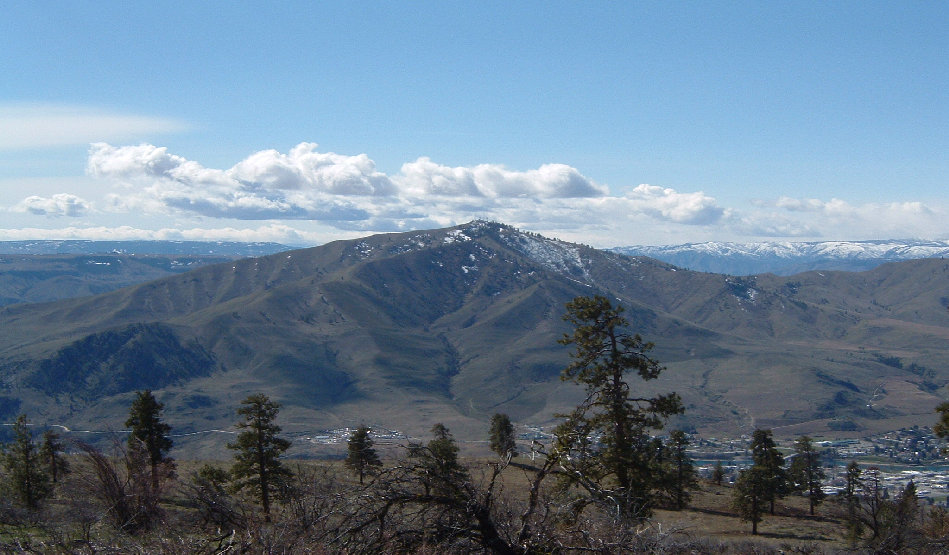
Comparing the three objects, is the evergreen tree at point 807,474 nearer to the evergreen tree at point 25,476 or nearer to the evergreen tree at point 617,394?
the evergreen tree at point 617,394

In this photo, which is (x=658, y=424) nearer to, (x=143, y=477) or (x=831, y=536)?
(x=143, y=477)

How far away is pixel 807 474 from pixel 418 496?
61.8 meters

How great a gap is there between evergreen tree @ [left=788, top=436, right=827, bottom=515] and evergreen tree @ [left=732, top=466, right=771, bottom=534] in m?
12.9

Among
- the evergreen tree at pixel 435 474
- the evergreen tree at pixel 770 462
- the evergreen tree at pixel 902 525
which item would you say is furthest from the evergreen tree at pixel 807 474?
the evergreen tree at pixel 435 474

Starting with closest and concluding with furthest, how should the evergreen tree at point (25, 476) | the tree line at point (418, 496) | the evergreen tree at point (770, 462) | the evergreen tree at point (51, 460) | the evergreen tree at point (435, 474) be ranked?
the tree line at point (418, 496)
the evergreen tree at point (435, 474)
the evergreen tree at point (25, 476)
the evergreen tree at point (51, 460)
the evergreen tree at point (770, 462)

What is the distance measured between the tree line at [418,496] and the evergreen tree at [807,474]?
30.1 meters

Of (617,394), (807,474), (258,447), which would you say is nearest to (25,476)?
(258,447)

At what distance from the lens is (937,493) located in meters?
141

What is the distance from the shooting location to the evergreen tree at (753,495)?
45.8 meters

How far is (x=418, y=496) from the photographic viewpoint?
873 centimetres

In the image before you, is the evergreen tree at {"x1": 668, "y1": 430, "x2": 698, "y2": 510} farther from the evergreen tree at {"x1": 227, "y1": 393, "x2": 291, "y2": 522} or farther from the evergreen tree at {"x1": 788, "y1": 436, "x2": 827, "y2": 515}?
the evergreen tree at {"x1": 227, "y1": 393, "x2": 291, "y2": 522}

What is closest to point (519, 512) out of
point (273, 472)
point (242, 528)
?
point (242, 528)

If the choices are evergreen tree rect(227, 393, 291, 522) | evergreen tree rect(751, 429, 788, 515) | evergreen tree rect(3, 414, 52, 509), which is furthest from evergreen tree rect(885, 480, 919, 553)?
evergreen tree rect(3, 414, 52, 509)

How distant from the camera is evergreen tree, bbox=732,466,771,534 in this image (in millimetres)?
45750
